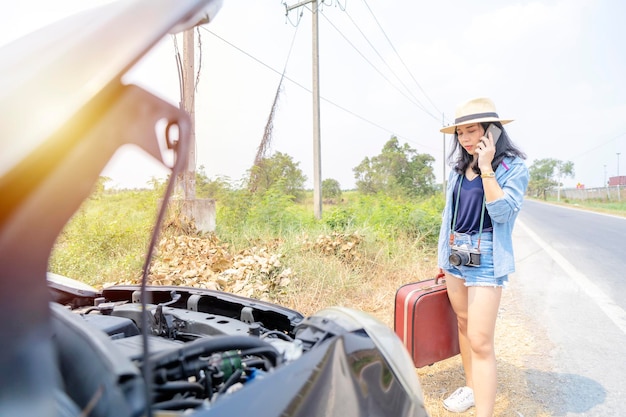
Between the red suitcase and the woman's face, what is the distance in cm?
86

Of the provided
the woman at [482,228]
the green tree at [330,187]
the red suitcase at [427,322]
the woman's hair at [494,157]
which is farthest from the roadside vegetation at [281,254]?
the green tree at [330,187]

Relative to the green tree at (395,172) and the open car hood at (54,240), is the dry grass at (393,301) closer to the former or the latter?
the open car hood at (54,240)

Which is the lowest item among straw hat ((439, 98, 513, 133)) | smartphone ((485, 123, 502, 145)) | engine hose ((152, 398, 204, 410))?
engine hose ((152, 398, 204, 410))

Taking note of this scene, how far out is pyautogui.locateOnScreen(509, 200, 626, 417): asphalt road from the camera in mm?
2707

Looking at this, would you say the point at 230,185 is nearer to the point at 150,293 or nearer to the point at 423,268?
the point at 423,268

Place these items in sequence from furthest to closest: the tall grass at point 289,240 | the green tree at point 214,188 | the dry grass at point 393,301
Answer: the green tree at point 214,188
the tall grass at point 289,240
the dry grass at point 393,301

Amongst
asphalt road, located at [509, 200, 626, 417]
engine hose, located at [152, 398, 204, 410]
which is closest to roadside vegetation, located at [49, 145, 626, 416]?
asphalt road, located at [509, 200, 626, 417]

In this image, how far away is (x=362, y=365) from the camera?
107 centimetres

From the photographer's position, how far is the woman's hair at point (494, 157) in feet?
7.09

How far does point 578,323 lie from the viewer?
4.05 m

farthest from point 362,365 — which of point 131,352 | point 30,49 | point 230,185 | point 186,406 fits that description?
point 230,185

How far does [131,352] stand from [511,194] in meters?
1.83

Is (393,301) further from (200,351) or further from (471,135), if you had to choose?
(200,351)

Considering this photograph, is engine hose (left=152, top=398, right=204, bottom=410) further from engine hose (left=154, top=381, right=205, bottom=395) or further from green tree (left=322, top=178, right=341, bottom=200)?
green tree (left=322, top=178, right=341, bottom=200)
